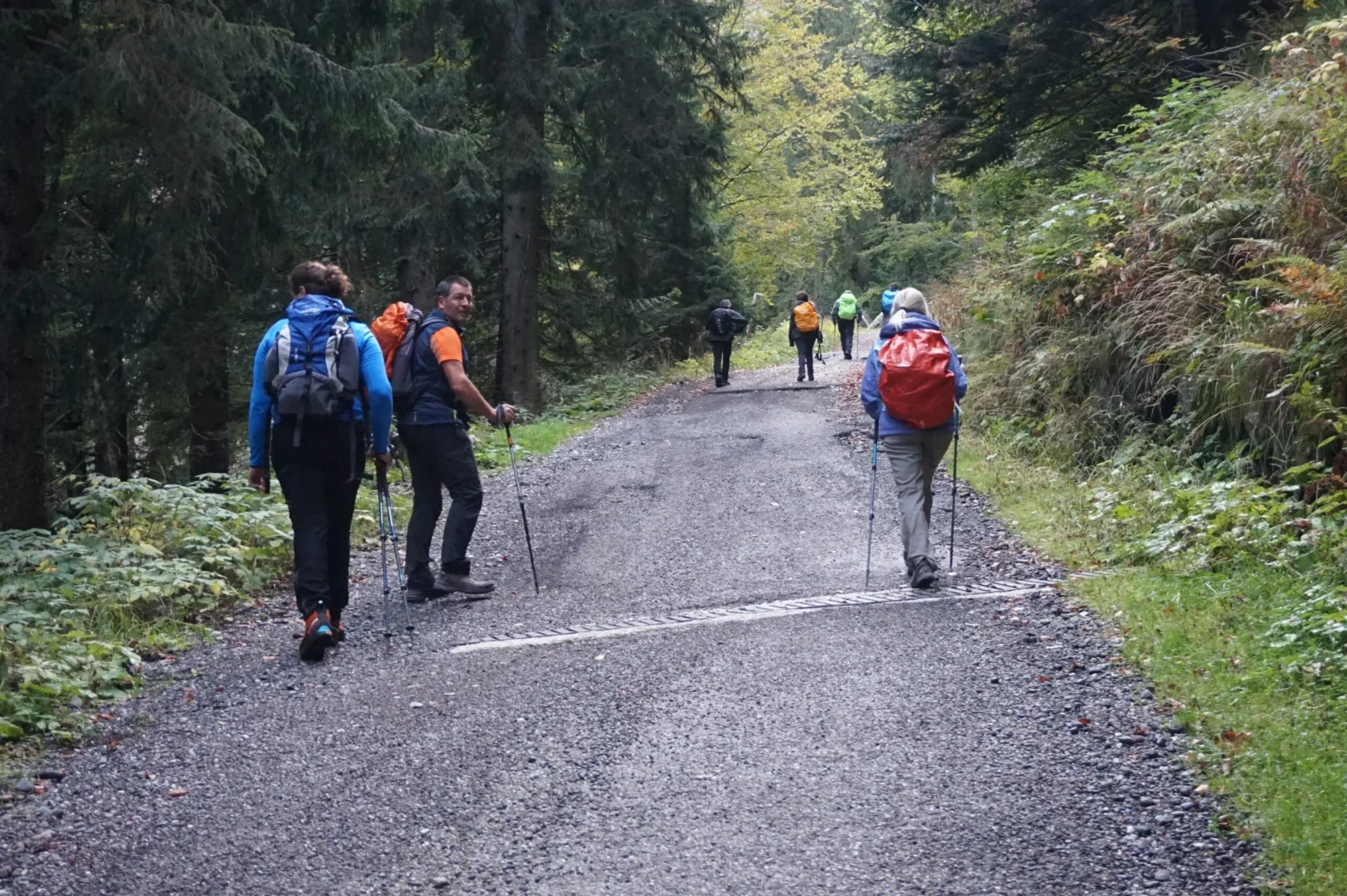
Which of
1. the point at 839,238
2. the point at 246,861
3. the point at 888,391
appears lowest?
the point at 246,861

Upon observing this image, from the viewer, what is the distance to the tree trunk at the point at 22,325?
10.4m

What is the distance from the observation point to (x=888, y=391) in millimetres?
8195

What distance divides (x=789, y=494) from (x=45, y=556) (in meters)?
6.50

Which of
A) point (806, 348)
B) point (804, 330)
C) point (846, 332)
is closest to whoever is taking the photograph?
point (804, 330)

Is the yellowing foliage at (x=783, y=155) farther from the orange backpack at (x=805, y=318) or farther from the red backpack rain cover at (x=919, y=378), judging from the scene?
the red backpack rain cover at (x=919, y=378)

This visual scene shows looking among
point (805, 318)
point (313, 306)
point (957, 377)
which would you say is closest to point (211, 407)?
point (313, 306)

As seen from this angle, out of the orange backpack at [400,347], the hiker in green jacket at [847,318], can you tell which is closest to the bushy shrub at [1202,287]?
the orange backpack at [400,347]

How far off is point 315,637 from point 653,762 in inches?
106

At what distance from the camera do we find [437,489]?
8.41 meters

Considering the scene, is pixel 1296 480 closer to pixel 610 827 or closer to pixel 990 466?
pixel 990 466

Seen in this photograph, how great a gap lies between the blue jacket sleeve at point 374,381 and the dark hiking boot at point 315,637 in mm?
1097

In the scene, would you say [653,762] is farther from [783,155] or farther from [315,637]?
[783,155]

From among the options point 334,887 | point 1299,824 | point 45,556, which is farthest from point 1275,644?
point 45,556

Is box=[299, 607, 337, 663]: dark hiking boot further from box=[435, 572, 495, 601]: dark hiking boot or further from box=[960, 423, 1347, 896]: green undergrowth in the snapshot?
box=[960, 423, 1347, 896]: green undergrowth
